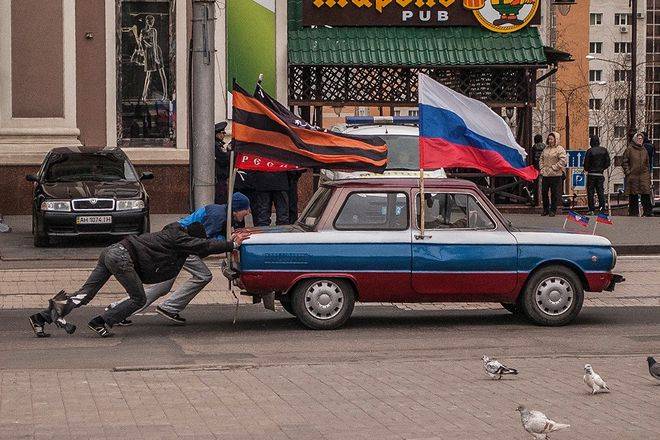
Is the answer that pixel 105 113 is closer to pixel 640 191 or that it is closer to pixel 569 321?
pixel 640 191

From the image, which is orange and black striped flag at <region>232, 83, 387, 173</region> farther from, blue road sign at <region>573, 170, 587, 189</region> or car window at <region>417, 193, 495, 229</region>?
blue road sign at <region>573, 170, 587, 189</region>

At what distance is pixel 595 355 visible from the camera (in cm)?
1232

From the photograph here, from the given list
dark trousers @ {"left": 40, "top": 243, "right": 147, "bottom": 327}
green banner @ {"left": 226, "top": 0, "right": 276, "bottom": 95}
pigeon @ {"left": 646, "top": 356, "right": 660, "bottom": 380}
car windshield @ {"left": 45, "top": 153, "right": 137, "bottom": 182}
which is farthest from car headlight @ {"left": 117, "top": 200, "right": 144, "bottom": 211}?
pigeon @ {"left": 646, "top": 356, "right": 660, "bottom": 380}

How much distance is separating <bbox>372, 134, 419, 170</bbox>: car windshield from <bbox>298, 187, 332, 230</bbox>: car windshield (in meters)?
7.51

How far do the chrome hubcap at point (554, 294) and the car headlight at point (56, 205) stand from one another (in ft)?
32.3

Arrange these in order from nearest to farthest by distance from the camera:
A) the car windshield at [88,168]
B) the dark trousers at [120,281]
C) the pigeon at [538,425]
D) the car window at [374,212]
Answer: the pigeon at [538,425]
the dark trousers at [120,281]
the car window at [374,212]
the car windshield at [88,168]

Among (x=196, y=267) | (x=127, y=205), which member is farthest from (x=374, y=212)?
(x=127, y=205)

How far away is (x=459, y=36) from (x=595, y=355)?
63.6 ft

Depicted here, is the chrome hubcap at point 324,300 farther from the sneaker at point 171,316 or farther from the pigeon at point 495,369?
the pigeon at point 495,369

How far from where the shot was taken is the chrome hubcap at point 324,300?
14.0 metres

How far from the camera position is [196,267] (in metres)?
14.4

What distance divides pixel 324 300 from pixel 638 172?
17.4 meters

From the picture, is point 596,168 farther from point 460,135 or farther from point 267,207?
point 460,135

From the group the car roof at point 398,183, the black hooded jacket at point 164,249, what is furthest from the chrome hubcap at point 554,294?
the black hooded jacket at point 164,249
